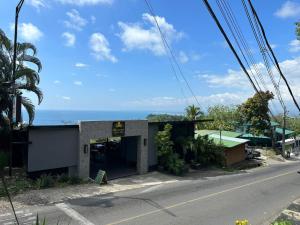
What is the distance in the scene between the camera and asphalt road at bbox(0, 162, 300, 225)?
45.1 ft

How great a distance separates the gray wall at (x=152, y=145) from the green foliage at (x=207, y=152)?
12.7ft

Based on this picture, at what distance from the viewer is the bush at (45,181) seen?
18.1 m

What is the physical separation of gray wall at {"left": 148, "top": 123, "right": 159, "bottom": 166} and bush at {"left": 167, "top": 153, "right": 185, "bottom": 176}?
1135 mm

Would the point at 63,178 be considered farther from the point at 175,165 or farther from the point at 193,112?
the point at 193,112

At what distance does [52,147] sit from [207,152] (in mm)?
15011

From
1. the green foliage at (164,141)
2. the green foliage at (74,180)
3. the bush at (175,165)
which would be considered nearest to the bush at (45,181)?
the green foliage at (74,180)

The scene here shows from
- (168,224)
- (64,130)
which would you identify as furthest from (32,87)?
(168,224)

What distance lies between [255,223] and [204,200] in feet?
12.8

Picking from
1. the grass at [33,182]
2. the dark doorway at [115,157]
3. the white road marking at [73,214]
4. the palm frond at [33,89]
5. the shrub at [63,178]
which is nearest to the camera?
the white road marking at [73,214]

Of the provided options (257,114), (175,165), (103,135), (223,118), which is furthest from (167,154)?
(223,118)

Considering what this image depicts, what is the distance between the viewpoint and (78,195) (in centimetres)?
1727

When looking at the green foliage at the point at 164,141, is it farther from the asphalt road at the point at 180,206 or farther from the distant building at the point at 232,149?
the distant building at the point at 232,149

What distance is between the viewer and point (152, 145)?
2584 centimetres

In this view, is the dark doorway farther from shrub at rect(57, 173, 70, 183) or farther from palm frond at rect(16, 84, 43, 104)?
palm frond at rect(16, 84, 43, 104)
